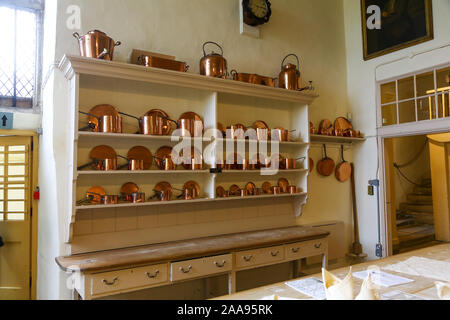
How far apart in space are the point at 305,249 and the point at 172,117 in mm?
1840

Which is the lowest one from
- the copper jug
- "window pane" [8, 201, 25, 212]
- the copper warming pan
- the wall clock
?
"window pane" [8, 201, 25, 212]

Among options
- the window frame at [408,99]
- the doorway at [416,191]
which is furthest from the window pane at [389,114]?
the doorway at [416,191]

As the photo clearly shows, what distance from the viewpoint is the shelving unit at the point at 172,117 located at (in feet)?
8.18

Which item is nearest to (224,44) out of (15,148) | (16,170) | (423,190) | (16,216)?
(15,148)

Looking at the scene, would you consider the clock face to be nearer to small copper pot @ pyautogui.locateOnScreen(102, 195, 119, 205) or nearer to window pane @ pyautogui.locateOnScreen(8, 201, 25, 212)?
small copper pot @ pyautogui.locateOnScreen(102, 195, 119, 205)

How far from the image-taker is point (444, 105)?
345 cm

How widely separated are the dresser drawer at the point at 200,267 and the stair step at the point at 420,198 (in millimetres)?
6287

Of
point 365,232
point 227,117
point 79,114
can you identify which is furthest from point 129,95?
point 365,232

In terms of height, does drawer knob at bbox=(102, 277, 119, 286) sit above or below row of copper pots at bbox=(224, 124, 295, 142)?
below

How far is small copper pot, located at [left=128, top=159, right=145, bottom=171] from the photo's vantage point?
8.63 feet

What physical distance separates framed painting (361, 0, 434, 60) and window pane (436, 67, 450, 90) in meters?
0.40

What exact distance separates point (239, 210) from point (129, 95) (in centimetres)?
158

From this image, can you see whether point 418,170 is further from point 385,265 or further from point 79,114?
point 79,114

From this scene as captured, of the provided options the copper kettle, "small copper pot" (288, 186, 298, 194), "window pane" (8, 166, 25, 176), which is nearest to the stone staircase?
"small copper pot" (288, 186, 298, 194)
